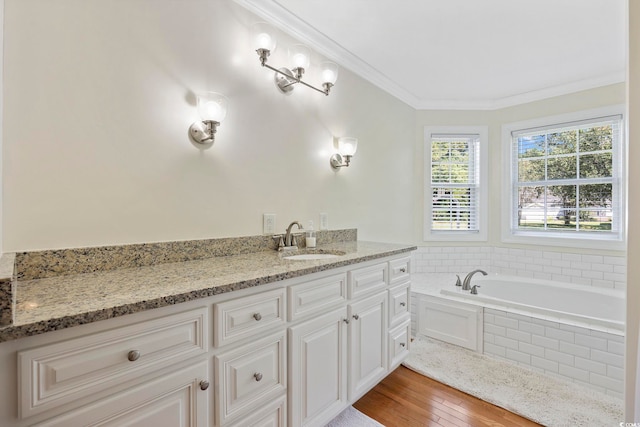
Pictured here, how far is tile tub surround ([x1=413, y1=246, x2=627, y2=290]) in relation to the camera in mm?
2877

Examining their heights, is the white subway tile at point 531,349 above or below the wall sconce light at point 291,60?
below

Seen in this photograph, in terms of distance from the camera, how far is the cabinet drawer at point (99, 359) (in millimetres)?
708

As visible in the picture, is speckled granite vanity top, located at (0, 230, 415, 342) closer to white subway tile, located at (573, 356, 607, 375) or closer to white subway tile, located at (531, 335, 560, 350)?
white subway tile, located at (531, 335, 560, 350)

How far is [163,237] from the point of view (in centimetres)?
147

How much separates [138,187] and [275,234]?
0.83m

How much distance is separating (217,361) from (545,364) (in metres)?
2.35

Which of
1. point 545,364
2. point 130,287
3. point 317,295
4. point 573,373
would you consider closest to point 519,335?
point 545,364

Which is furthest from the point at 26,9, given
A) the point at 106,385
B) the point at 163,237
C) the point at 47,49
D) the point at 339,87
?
the point at 339,87

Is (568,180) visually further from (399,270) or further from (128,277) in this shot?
(128,277)

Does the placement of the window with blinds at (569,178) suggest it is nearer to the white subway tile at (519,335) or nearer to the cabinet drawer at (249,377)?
the white subway tile at (519,335)

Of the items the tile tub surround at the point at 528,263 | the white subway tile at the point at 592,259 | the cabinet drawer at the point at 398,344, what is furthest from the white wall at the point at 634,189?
the white subway tile at the point at 592,259

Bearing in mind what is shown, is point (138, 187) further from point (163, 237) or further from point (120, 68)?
point (120, 68)

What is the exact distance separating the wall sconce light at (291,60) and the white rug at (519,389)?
220 centimetres

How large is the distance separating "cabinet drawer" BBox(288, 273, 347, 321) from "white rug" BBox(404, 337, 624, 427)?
1.19m
